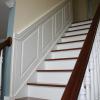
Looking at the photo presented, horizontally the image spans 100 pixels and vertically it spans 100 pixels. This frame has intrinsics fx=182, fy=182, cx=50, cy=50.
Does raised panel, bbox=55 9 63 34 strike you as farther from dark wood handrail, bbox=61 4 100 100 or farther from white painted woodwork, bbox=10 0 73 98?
dark wood handrail, bbox=61 4 100 100

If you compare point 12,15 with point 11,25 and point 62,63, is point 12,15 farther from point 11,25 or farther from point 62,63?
point 62,63

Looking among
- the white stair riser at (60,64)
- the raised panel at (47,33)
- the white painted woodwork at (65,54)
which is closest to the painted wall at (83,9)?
the raised panel at (47,33)

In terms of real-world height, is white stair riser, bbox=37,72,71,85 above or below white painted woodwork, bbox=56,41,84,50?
below

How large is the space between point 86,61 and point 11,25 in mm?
1531

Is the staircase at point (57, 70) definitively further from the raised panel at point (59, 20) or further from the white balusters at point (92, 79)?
the white balusters at point (92, 79)

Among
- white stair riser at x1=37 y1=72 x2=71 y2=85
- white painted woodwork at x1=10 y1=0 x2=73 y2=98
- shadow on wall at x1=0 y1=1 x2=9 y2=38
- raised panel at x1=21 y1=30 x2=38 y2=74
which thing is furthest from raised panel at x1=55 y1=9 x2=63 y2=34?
white stair riser at x1=37 y1=72 x2=71 y2=85

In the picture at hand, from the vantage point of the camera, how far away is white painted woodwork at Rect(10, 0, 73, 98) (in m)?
2.64

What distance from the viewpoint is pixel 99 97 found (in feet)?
5.69

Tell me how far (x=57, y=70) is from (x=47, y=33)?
1.02 meters

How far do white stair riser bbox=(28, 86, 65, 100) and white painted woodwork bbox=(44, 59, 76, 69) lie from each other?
2.02 ft

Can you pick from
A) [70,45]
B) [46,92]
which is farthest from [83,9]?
[46,92]

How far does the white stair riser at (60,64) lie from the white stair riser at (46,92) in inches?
24.3

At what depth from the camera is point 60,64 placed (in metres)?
3.18

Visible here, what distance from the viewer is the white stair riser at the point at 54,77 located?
109 inches
